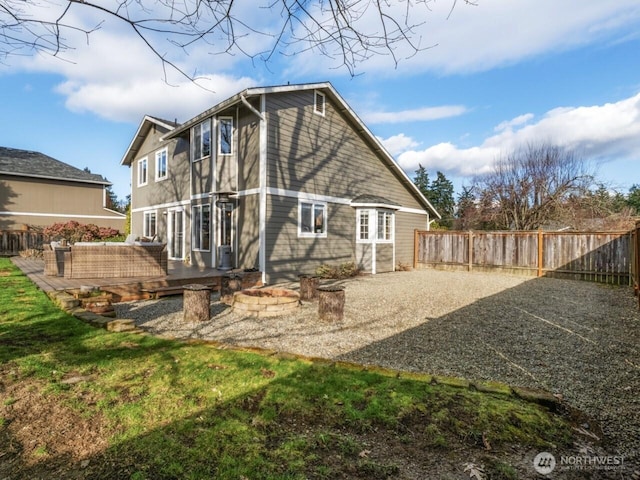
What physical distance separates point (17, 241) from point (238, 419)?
2189 centimetres

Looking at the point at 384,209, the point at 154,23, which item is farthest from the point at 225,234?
the point at 154,23

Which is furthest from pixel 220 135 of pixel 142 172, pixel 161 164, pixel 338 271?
pixel 142 172

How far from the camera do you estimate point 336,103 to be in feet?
43.9

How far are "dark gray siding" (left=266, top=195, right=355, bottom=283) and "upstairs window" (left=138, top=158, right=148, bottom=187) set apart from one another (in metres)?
10.2

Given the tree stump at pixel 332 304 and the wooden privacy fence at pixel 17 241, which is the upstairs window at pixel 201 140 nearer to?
the tree stump at pixel 332 304

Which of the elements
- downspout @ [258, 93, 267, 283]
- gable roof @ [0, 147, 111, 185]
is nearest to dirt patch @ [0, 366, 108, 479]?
downspout @ [258, 93, 267, 283]

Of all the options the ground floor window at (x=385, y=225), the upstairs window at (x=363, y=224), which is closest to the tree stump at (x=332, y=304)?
the upstairs window at (x=363, y=224)

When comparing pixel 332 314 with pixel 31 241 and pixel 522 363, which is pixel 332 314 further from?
pixel 31 241

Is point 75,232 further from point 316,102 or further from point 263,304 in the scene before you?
point 263,304

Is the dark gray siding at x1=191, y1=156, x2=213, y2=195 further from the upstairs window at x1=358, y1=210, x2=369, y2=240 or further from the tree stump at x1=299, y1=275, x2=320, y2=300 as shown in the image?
the upstairs window at x1=358, y1=210, x2=369, y2=240

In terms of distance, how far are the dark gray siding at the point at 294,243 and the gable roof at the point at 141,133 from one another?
23.8 feet

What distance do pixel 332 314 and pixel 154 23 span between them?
4820 mm

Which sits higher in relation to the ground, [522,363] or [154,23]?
[154,23]

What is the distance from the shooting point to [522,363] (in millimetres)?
4312
